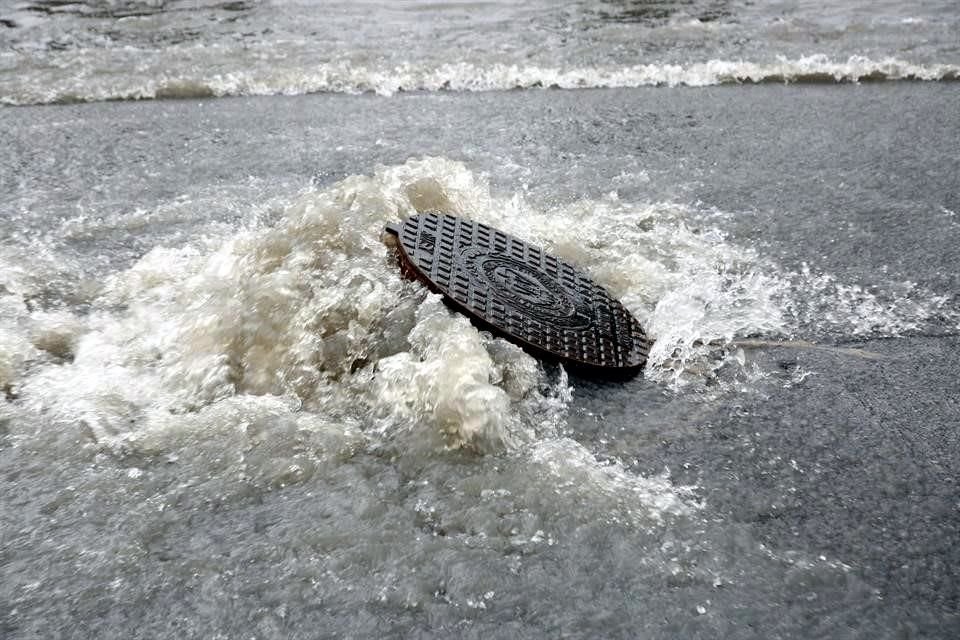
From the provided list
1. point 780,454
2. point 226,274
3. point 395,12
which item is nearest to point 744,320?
point 780,454

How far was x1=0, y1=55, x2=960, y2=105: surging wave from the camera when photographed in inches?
247

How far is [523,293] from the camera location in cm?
309

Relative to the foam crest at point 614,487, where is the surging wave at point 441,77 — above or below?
above

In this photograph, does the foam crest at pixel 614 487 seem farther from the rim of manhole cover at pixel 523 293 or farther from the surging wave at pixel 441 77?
the surging wave at pixel 441 77

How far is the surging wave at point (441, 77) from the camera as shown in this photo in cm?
626

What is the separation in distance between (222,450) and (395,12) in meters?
6.92

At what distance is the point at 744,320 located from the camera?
3.24 meters

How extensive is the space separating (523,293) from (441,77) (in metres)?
3.86

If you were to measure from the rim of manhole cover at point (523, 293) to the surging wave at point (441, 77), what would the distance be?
11.0 ft

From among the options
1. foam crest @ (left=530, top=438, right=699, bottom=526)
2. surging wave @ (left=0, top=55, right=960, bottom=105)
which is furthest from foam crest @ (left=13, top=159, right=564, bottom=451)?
surging wave @ (left=0, top=55, right=960, bottom=105)

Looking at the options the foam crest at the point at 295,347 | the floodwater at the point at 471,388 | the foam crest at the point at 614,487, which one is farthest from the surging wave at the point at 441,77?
the foam crest at the point at 614,487

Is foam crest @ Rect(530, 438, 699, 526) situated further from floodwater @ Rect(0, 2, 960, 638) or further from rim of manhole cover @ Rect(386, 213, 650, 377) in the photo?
rim of manhole cover @ Rect(386, 213, 650, 377)

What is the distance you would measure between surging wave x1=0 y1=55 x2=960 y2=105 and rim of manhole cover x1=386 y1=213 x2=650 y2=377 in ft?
11.0

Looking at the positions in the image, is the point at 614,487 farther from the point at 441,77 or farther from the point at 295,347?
the point at 441,77
